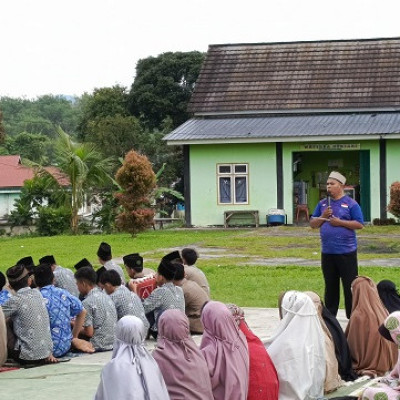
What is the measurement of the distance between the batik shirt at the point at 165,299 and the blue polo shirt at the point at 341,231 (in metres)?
1.82

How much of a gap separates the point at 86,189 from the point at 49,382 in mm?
24059

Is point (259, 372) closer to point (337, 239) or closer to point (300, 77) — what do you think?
point (337, 239)

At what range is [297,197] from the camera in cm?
3362

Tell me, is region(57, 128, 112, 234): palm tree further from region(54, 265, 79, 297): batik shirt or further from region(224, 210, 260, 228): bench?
region(54, 265, 79, 297): batik shirt

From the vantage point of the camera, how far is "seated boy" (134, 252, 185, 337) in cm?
1098

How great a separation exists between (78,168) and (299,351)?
2365cm

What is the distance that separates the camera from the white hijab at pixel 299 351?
826cm

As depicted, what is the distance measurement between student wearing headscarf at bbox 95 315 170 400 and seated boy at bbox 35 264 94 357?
3427 millimetres

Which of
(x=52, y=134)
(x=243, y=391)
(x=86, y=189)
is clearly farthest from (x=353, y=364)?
(x=52, y=134)

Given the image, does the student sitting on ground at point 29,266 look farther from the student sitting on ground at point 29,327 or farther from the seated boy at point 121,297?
the student sitting on ground at point 29,327

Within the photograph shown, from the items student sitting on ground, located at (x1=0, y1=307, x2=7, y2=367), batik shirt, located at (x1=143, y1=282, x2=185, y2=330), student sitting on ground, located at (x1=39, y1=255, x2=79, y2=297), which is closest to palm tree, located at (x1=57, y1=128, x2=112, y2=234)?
student sitting on ground, located at (x1=39, y1=255, x2=79, y2=297)

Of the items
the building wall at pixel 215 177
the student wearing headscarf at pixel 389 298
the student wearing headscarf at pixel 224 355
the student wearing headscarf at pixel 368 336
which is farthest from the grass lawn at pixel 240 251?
the student wearing headscarf at pixel 224 355

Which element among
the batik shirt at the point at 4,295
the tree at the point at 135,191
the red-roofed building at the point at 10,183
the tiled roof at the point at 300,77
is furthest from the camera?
the red-roofed building at the point at 10,183

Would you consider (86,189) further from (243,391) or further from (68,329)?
(243,391)
